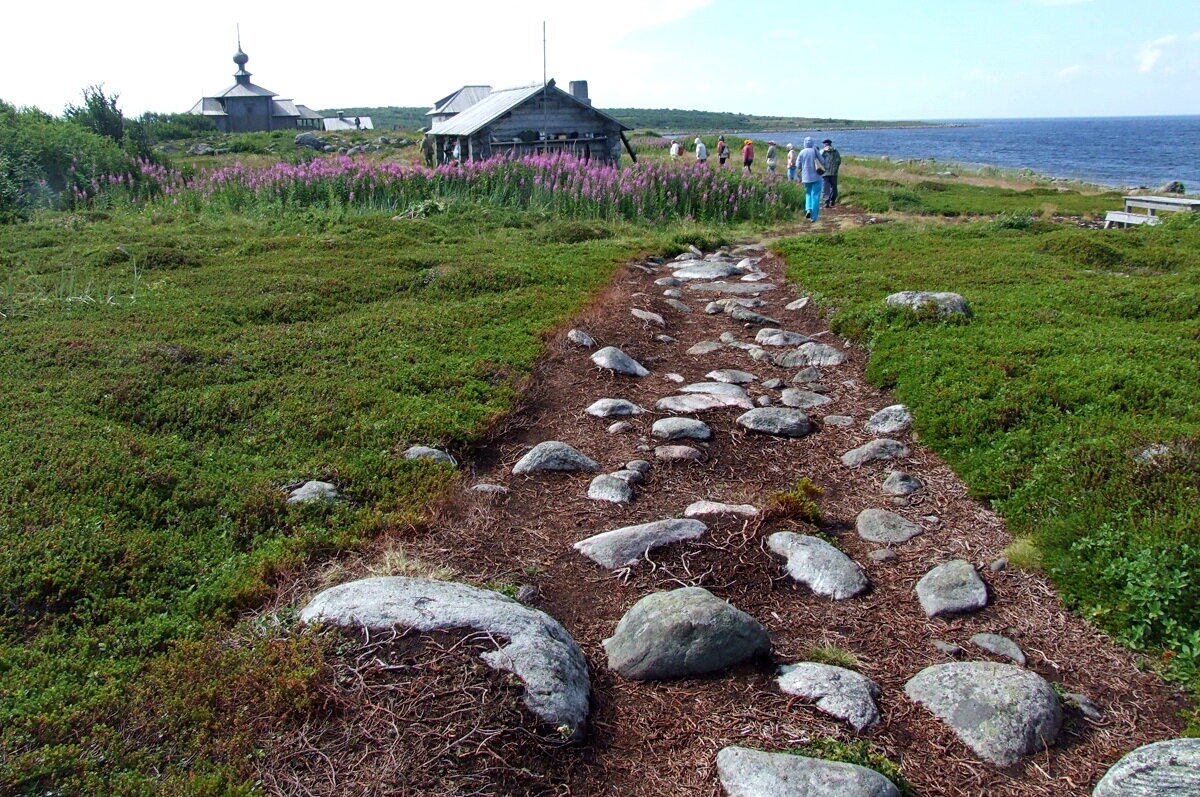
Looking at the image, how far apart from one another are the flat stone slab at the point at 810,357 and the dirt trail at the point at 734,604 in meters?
1.13

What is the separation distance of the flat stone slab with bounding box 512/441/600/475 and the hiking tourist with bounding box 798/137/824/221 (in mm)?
14835

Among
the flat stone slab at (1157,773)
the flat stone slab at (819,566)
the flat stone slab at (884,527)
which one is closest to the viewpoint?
the flat stone slab at (1157,773)

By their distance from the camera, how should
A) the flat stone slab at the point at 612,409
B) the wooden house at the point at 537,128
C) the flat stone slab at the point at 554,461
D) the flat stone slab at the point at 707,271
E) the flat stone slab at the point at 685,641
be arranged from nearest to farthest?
the flat stone slab at the point at 685,641, the flat stone slab at the point at 554,461, the flat stone slab at the point at 612,409, the flat stone slab at the point at 707,271, the wooden house at the point at 537,128

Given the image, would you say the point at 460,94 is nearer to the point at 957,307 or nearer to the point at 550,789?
the point at 957,307

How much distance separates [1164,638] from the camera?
14.0 ft

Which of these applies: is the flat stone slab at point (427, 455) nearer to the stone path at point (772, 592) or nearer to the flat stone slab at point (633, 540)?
the stone path at point (772, 592)

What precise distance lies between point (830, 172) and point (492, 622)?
21.3 metres

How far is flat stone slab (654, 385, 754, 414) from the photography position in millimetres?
7828

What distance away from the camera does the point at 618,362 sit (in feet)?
29.1

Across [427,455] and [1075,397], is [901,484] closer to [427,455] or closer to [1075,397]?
[1075,397]

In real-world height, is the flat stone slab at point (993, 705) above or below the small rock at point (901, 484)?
below

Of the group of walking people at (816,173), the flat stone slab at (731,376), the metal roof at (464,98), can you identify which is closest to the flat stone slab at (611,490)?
the flat stone slab at (731,376)

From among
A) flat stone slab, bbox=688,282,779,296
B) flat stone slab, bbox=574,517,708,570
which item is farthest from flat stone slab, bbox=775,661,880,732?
flat stone slab, bbox=688,282,779,296

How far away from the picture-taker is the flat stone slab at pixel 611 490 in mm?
6121
